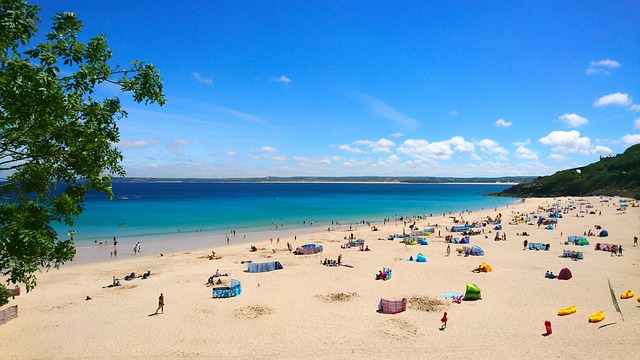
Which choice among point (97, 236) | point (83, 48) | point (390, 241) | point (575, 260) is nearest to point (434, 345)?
point (83, 48)

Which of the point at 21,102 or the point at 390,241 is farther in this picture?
the point at 390,241

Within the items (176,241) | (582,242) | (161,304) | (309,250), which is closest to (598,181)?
(582,242)

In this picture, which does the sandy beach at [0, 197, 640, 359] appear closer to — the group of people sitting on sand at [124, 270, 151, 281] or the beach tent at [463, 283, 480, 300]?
the beach tent at [463, 283, 480, 300]

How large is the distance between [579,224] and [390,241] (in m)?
30.3

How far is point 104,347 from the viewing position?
15352mm

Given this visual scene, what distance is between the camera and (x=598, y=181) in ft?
375

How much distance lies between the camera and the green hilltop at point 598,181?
103500 mm

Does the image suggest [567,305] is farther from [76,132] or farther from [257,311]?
[76,132]

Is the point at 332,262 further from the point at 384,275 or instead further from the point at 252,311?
the point at 252,311

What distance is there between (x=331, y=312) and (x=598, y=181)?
128m

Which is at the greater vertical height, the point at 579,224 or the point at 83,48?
the point at 83,48

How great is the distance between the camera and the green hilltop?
103500mm

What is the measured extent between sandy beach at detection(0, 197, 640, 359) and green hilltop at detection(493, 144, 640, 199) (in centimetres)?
8902

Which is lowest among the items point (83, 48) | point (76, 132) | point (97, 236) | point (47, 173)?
point (97, 236)
